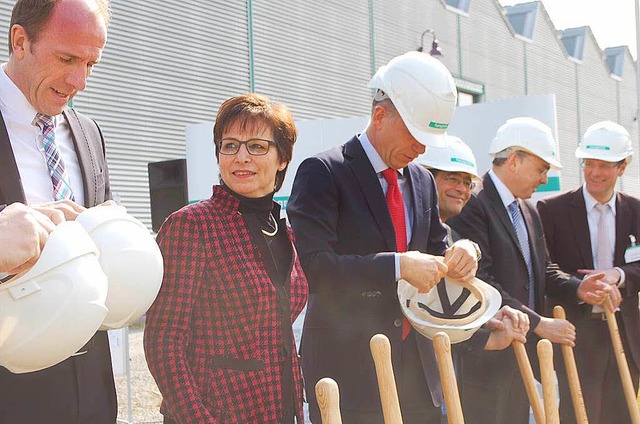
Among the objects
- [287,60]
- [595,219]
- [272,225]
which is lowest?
[595,219]

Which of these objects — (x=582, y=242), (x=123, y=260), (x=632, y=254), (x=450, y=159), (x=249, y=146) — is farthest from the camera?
(x=582, y=242)

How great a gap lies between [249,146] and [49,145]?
0.51 meters

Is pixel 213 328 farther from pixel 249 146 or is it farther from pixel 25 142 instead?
pixel 25 142

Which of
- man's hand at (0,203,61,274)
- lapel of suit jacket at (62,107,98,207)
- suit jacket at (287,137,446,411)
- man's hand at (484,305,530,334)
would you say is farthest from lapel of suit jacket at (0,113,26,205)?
man's hand at (484,305,530,334)

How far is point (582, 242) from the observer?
14.1 ft

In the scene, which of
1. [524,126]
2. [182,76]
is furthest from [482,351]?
[182,76]

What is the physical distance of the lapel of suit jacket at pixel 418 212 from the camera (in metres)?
2.72

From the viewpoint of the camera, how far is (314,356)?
2574 mm

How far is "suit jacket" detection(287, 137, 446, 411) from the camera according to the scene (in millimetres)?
2477

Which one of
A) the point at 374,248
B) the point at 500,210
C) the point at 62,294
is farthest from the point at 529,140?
the point at 62,294

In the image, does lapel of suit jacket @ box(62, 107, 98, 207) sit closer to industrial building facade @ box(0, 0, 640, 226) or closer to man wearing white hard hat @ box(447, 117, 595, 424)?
man wearing white hard hat @ box(447, 117, 595, 424)

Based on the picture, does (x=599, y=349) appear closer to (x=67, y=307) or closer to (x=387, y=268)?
(x=387, y=268)

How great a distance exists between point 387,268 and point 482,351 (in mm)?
931

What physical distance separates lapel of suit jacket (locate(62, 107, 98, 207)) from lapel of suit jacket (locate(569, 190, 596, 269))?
2933 mm
